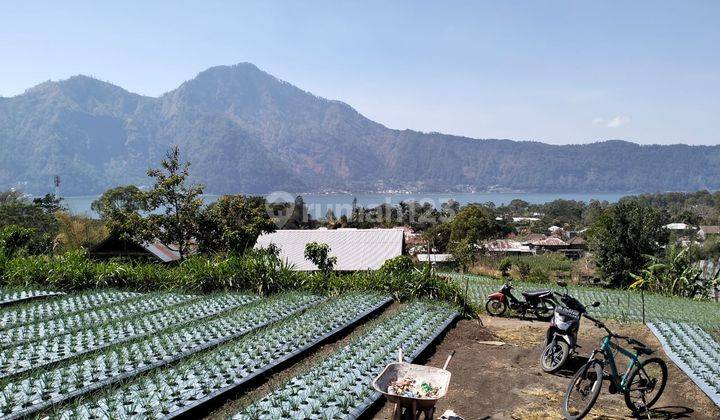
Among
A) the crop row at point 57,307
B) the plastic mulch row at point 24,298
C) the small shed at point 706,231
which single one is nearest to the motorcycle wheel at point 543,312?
the crop row at point 57,307

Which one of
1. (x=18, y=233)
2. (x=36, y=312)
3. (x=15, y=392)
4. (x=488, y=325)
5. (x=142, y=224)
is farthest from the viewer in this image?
(x=142, y=224)

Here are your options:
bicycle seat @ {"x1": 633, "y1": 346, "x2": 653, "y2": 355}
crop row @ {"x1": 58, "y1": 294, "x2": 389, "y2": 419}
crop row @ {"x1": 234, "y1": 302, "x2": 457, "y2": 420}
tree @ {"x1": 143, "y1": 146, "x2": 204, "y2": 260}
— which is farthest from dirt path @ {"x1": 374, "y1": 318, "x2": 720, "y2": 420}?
tree @ {"x1": 143, "y1": 146, "x2": 204, "y2": 260}

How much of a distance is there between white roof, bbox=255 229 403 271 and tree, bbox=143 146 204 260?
18.3 ft

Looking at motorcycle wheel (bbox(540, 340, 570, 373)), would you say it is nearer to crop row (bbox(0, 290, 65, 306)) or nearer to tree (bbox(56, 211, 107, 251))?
crop row (bbox(0, 290, 65, 306))

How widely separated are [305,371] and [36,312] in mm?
6143

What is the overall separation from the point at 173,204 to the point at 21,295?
10054 millimetres

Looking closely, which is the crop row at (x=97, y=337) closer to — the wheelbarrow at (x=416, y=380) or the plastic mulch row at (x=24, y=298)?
the plastic mulch row at (x=24, y=298)

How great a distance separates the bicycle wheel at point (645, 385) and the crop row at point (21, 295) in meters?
11.4

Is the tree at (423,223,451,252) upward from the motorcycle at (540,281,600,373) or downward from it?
downward

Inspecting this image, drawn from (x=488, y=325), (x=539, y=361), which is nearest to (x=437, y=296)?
(x=488, y=325)

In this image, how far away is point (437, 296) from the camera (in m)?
13.1

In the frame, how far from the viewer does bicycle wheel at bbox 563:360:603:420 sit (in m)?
6.05

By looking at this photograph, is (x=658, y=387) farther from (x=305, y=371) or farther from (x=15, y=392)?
(x=15, y=392)

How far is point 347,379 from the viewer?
21.5ft
